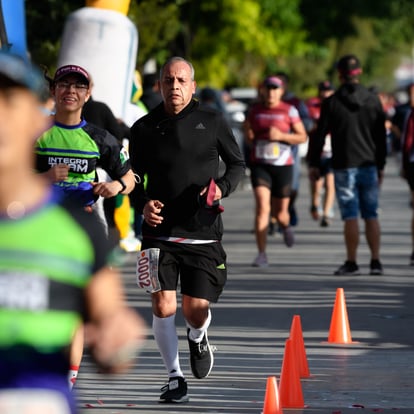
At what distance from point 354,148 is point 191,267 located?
6.22 m

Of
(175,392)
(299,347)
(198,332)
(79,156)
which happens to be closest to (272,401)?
(175,392)

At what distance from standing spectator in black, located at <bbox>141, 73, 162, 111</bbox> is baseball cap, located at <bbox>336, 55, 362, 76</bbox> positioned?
10.9 ft

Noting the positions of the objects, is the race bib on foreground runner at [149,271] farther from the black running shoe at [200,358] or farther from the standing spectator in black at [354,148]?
the standing spectator in black at [354,148]

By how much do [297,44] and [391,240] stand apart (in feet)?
124

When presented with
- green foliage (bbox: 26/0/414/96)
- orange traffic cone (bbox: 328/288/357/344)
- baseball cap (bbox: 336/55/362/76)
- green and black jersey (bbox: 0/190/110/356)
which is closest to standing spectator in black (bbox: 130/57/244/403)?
orange traffic cone (bbox: 328/288/357/344)

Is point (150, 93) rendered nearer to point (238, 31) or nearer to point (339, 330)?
point (339, 330)

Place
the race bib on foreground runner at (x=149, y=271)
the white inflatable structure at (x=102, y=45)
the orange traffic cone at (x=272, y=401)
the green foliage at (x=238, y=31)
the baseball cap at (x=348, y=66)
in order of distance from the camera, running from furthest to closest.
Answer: the green foliage at (x=238, y=31) < the white inflatable structure at (x=102, y=45) < the baseball cap at (x=348, y=66) < the race bib on foreground runner at (x=149, y=271) < the orange traffic cone at (x=272, y=401)

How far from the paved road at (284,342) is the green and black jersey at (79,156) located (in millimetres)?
1145

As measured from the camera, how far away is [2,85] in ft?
10.8

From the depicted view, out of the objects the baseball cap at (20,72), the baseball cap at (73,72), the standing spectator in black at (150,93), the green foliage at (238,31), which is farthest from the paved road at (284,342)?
the green foliage at (238,31)

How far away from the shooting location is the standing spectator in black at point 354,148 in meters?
13.9

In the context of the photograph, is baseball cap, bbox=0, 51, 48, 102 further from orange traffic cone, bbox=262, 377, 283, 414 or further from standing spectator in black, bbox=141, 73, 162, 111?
standing spectator in black, bbox=141, 73, 162, 111

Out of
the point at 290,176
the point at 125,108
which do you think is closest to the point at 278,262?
the point at 290,176

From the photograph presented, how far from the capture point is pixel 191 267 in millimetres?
7941
